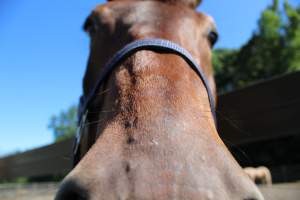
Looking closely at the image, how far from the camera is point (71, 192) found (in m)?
1.04

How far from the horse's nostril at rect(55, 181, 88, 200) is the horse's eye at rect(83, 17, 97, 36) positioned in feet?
4.48

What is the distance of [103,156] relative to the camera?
42.9 inches

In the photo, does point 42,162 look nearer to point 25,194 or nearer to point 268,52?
point 25,194

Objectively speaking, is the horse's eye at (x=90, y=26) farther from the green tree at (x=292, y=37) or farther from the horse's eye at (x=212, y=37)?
the green tree at (x=292, y=37)

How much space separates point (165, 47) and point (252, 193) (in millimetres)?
809

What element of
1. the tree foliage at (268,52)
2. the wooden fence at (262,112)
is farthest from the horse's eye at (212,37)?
the tree foliage at (268,52)

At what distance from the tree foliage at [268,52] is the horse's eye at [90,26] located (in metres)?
23.6

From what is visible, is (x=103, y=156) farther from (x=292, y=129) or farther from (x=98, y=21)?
(x=292, y=129)

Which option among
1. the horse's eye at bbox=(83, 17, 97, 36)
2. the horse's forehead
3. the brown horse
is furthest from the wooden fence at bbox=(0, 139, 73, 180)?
the brown horse

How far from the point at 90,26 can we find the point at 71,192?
1595 mm

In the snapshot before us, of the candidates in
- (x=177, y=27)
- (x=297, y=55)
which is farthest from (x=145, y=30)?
(x=297, y=55)

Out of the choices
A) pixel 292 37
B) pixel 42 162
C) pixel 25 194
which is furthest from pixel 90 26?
pixel 292 37

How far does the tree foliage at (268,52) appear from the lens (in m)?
24.6

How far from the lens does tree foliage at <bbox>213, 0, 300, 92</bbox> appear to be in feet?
80.6
